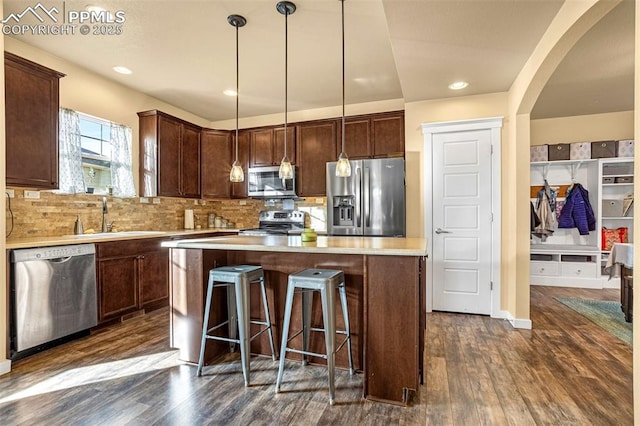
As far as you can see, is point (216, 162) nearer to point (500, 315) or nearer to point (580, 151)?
point (500, 315)

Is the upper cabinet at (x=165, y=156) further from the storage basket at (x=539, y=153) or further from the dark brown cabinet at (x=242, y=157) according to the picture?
the storage basket at (x=539, y=153)

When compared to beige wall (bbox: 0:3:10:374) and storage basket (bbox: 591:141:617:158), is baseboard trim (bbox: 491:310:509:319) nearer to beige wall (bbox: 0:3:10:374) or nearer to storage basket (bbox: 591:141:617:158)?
storage basket (bbox: 591:141:617:158)

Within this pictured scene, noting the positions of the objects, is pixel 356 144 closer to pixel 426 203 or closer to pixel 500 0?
pixel 426 203

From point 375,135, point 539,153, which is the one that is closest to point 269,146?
point 375,135

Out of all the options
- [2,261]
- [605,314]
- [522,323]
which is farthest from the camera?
[605,314]

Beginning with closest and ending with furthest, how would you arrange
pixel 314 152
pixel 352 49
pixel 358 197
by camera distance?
1. pixel 352 49
2. pixel 358 197
3. pixel 314 152

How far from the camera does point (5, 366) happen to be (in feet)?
7.32

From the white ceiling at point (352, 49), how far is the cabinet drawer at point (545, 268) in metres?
2.40

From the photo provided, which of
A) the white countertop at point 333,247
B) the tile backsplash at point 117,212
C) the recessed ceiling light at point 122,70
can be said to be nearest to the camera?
the white countertop at point 333,247

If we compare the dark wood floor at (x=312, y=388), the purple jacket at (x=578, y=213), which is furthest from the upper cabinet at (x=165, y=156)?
the purple jacket at (x=578, y=213)

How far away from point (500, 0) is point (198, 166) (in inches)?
160

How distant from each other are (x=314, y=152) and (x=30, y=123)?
297 cm

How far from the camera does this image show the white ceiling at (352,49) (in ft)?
7.25

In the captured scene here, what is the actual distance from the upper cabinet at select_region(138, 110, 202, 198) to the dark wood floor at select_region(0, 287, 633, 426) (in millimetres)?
1909
